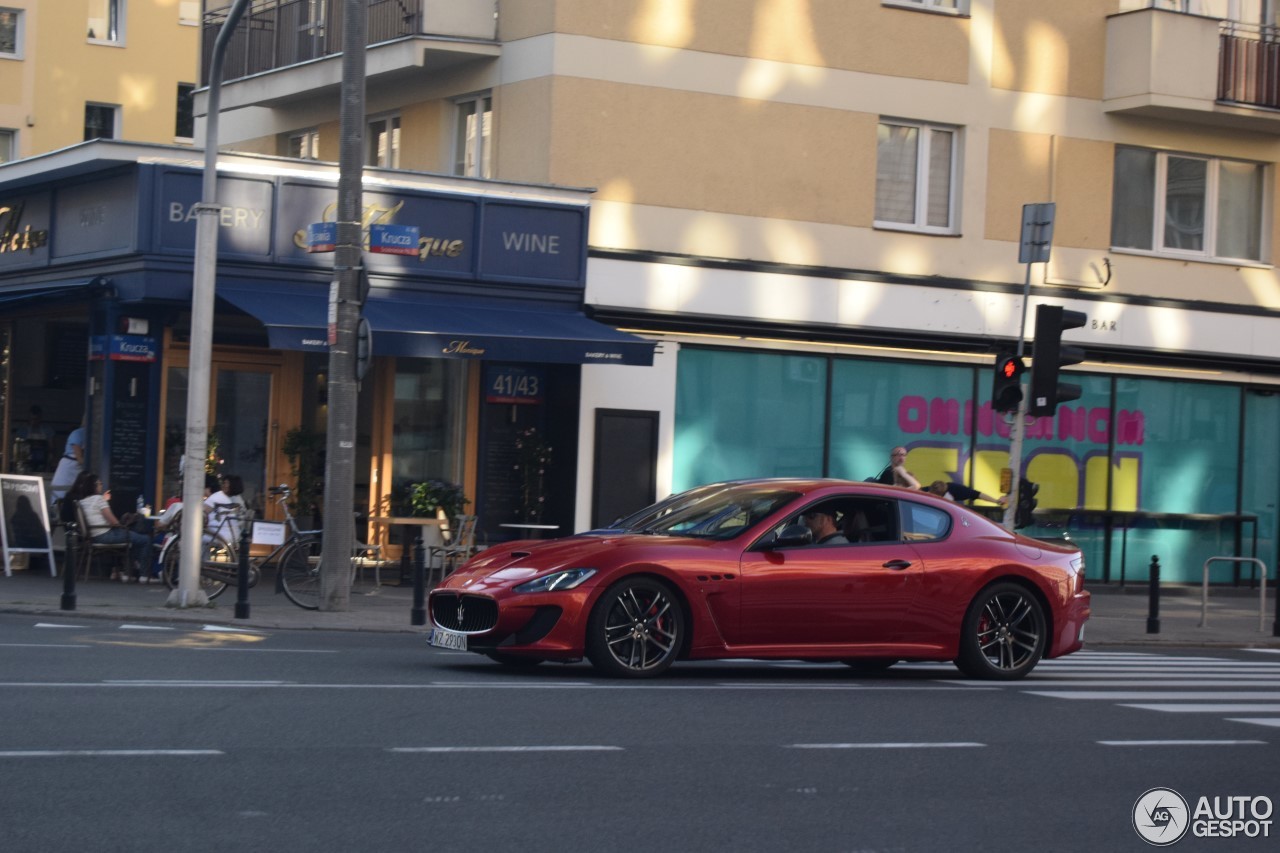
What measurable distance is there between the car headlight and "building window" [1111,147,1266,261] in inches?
670

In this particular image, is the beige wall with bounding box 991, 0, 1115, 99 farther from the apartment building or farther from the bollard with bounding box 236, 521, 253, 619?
the bollard with bounding box 236, 521, 253, 619

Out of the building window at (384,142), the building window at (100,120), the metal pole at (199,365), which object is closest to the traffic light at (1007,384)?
the metal pole at (199,365)

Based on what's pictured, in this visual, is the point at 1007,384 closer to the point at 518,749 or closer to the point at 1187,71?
the point at 1187,71

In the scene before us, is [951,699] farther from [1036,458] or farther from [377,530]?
[1036,458]

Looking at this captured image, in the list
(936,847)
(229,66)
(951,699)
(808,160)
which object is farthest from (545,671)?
(229,66)

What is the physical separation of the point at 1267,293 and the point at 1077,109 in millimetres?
4463

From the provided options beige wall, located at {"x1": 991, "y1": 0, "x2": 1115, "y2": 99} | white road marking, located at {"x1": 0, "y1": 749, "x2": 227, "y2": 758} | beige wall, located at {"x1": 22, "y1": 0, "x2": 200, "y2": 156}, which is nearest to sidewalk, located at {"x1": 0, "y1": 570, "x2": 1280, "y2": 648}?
beige wall, located at {"x1": 991, "y1": 0, "x2": 1115, "y2": 99}

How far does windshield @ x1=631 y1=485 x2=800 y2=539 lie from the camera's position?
42.0 feet

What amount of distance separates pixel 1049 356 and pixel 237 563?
886cm

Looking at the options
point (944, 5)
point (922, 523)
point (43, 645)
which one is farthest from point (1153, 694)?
point (944, 5)

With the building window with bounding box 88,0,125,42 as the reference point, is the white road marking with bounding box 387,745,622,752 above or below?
below

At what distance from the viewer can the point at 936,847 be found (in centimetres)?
718

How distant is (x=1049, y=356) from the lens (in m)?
18.3

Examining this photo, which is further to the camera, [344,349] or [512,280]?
[512,280]
